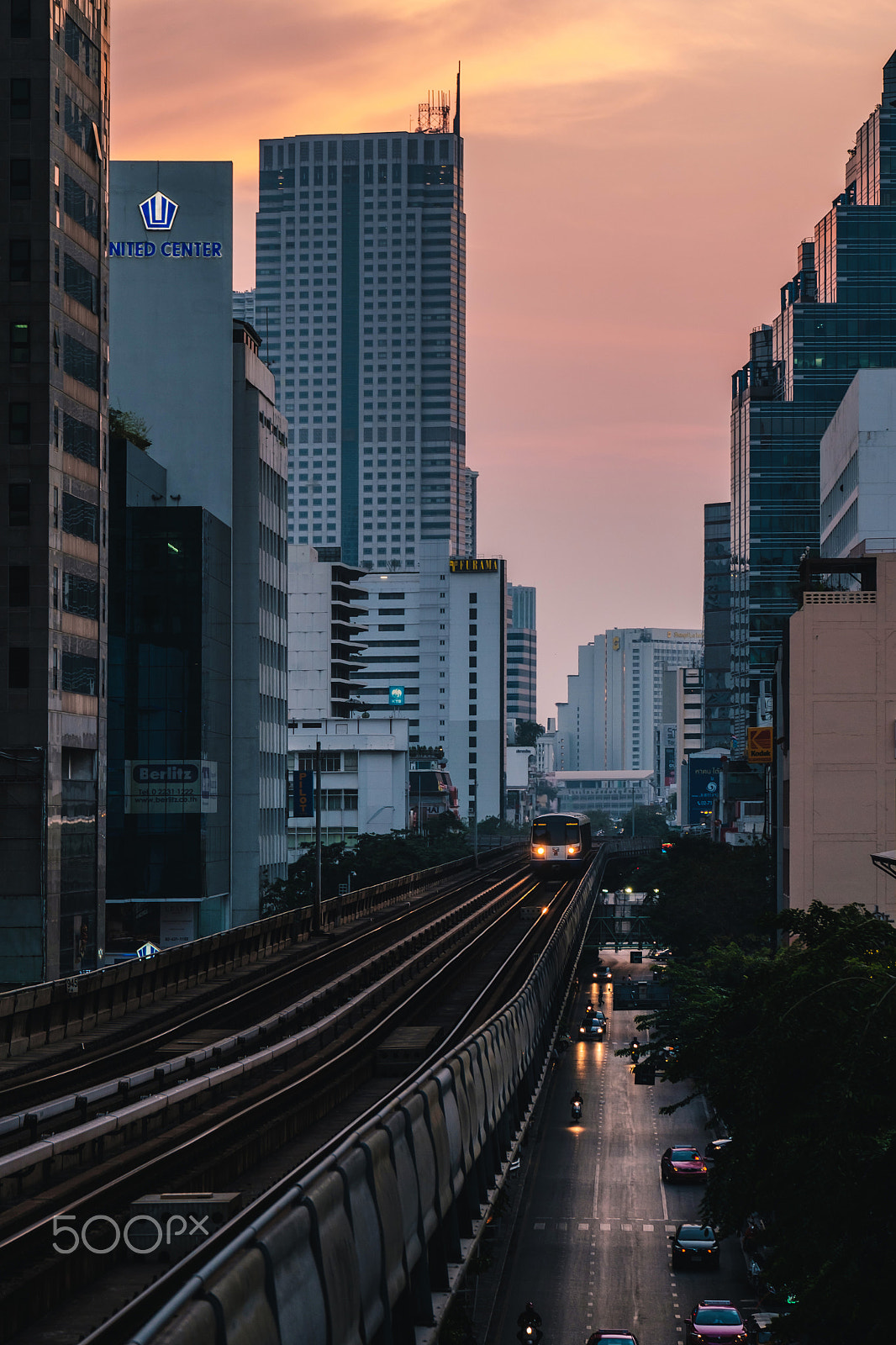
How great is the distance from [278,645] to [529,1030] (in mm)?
89699

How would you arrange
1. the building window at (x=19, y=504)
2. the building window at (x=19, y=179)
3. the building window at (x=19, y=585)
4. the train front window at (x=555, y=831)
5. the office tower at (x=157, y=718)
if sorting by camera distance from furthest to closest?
the train front window at (x=555, y=831)
the office tower at (x=157, y=718)
the building window at (x=19, y=179)
the building window at (x=19, y=504)
the building window at (x=19, y=585)

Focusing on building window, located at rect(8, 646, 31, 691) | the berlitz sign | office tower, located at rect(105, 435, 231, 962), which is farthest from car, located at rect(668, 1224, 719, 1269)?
the berlitz sign

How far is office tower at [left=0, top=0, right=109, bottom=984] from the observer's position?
238ft

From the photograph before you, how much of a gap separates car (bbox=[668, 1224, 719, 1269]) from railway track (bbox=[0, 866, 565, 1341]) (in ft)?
32.4

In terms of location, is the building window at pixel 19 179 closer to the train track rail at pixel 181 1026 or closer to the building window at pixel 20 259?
the building window at pixel 20 259

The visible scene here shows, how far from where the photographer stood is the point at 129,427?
11750cm

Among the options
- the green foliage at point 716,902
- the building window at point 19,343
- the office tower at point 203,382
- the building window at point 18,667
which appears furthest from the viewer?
the office tower at point 203,382

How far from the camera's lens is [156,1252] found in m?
21.3

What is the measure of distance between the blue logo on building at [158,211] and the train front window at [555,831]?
50.2m

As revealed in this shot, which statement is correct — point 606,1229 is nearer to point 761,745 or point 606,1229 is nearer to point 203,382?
point 761,745

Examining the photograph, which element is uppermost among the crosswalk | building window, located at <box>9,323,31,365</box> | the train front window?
building window, located at <box>9,323,31,365</box>

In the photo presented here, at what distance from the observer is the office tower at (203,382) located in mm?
120750

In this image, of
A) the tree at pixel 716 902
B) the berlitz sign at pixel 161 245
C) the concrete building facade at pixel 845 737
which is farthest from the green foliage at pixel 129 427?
the concrete building facade at pixel 845 737

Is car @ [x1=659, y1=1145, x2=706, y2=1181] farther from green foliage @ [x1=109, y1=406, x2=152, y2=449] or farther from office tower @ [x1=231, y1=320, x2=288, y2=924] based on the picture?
green foliage @ [x1=109, y1=406, x2=152, y2=449]
